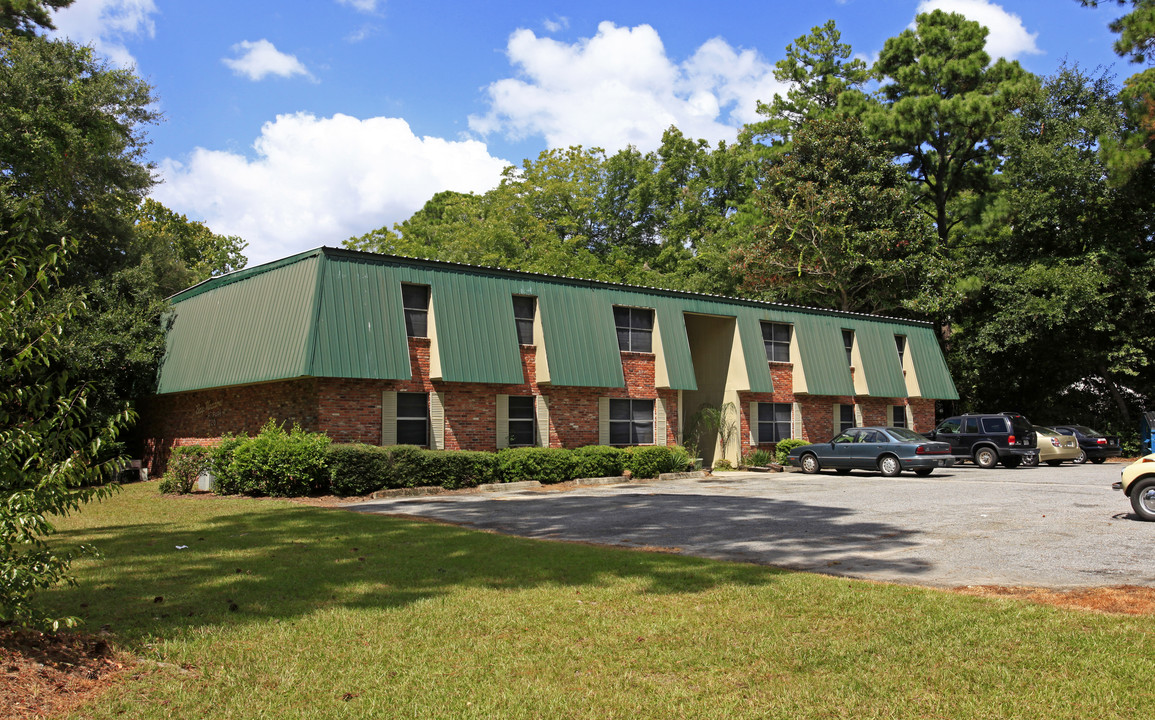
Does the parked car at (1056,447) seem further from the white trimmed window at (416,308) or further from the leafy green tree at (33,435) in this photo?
the leafy green tree at (33,435)

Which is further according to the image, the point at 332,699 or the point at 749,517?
the point at 749,517

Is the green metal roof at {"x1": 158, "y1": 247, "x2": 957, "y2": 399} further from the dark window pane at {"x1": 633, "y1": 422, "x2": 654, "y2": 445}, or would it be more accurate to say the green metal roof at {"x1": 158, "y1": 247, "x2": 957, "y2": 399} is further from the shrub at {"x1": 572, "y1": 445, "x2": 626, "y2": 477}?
the shrub at {"x1": 572, "y1": 445, "x2": 626, "y2": 477}

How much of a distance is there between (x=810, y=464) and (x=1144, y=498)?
47.9 ft

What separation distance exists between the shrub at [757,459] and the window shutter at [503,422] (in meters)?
10.0

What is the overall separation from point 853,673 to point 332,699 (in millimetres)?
3318

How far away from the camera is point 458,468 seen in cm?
2084

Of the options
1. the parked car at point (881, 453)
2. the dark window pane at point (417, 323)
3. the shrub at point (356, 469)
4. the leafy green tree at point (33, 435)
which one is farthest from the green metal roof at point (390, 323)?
the leafy green tree at point (33, 435)

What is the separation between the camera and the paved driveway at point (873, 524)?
9453mm

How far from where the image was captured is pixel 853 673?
5.40 meters

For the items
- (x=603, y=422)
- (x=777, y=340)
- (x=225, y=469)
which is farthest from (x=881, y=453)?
(x=225, y=469)

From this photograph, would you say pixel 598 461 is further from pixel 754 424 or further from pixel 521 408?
pixel 754 424

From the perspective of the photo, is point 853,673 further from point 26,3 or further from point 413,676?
A: point 26,3

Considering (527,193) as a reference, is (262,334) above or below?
below

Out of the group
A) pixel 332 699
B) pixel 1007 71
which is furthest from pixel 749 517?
pixel 1007 71
